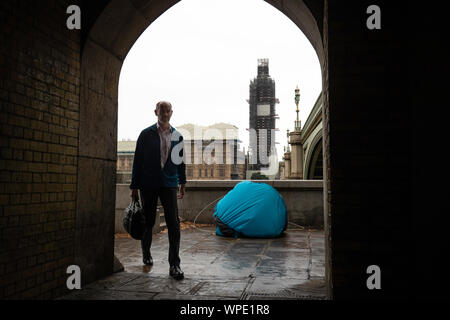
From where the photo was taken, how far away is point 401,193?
2623 millimetres

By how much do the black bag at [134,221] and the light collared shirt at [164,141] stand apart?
0.62 metres

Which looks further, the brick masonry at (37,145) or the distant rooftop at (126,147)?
the distant rooftop at (126,147)

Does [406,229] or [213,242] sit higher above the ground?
[406,229]

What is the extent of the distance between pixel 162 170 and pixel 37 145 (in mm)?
1454

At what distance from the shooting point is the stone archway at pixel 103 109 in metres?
3.96

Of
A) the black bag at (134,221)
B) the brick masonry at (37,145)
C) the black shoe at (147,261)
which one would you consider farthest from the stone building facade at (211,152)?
the brick masonry at (37,145)

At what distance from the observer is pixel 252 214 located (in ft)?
24.2

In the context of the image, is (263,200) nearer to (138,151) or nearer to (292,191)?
(292,191)

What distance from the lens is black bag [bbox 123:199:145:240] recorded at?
4.35 m

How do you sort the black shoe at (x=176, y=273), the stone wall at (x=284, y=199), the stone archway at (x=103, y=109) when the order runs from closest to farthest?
the stone archway at (x=103, y=109)
the black shoe at (x=176, y=273)
the stone wall at (x=284, y=199)

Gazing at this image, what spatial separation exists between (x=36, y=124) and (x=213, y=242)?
4345 millimetres

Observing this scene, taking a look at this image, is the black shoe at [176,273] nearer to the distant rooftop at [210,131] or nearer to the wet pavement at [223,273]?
the wet pavement at [223,273]

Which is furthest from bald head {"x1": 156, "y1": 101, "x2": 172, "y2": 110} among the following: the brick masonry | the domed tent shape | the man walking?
the domed tent shape
